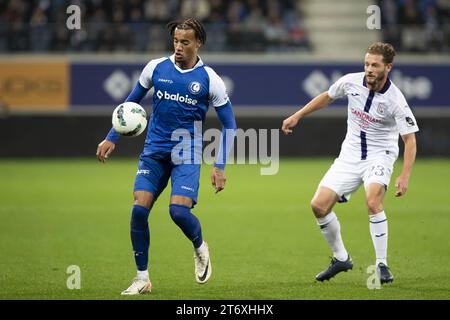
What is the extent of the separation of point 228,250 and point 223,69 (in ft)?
42.9

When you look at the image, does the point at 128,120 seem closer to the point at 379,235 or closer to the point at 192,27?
the point at 192,27

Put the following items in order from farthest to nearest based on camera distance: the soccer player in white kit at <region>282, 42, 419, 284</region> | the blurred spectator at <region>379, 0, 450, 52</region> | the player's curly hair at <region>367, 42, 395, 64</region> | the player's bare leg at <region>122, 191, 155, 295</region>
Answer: the blurred spectator at <region>379, 0, 450, 52</region> < the soccer player in white kit at <region>282, 42, 419, 284</region> < the player's curly hair at <region>367, 42, 395, 64</region> < the player's bare leg at <region>122, 191, 155, 295</region>

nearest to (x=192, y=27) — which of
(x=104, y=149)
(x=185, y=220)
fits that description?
(x=104, y=149)

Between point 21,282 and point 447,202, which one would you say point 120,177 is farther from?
point 21,282

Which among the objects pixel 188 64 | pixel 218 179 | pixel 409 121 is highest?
pixel 188 64

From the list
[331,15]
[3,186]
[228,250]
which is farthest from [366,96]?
[331,15]

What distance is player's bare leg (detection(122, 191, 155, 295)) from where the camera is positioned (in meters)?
7.73

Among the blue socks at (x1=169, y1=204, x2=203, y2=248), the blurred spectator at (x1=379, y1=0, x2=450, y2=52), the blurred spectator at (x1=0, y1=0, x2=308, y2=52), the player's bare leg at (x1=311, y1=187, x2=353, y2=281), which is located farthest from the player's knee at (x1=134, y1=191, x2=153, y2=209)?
the blurred spectator at (x1=379, y1=0, x2=450, y2=52)

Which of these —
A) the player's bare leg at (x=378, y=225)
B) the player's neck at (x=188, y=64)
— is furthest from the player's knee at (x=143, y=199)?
the player's bare leg at (x=378, y=225)

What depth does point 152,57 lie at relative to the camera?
2302 cm

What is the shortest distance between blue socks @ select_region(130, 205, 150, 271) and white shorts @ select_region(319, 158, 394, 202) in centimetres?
180

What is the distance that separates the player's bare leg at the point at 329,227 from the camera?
28.0ft

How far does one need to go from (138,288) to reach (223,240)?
12.6 ft

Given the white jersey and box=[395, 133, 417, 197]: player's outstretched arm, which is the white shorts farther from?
box=[395, 133, 417, 197]: player's outstretched arm
